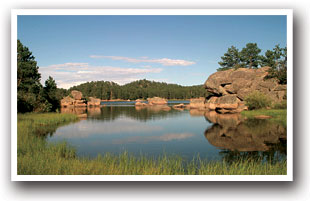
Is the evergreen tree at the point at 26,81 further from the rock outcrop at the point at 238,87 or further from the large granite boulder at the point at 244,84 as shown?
the large granite boulder at the point at 244,84

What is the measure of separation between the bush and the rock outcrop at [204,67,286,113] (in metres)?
1.22

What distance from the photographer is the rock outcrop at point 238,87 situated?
92.8ft

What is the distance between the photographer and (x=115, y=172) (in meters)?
6.18

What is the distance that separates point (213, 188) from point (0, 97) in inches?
252

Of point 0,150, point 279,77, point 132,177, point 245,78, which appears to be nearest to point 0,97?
point 0,150

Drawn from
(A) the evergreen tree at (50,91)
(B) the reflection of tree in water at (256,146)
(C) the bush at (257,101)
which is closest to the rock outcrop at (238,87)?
(C) the bush at (257,101)

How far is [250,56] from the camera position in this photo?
1367 inches

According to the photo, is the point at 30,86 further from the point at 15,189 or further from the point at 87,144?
the point at 15,189

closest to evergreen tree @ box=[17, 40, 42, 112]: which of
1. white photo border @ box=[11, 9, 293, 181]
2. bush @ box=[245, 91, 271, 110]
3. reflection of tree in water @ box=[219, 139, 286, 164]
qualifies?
white photo border @ box=[11, 9, 293, 181]

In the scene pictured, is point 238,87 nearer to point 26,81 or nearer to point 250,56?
point 250,56

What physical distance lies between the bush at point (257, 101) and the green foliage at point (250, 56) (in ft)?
31.2

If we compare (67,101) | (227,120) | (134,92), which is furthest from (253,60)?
(134,92)

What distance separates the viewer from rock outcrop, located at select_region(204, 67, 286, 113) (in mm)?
28281

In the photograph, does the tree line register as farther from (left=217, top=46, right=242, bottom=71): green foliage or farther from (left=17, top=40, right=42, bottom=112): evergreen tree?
(left=17, top=40, right=42, bottom=112): evergreen tree
